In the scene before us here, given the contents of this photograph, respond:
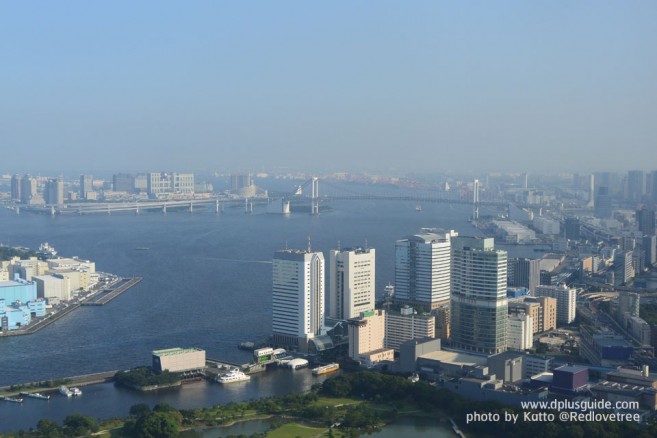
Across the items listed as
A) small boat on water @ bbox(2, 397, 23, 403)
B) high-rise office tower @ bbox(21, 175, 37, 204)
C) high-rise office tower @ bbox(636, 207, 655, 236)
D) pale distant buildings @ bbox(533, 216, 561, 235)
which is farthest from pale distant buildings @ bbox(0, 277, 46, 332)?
high-rise office tower @ bbox(21, 175, 37, 204)

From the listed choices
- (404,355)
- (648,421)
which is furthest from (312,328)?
(648,421)

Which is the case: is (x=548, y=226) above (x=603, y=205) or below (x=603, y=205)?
below

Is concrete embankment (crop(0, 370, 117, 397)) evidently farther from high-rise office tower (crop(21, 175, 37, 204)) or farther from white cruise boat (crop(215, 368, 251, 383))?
high-rise office tower (crop(21, 175, 37, 204))

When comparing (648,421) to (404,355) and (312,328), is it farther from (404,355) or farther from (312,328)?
(312,328)

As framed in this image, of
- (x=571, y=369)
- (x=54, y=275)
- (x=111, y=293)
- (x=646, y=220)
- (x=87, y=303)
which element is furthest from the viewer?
(x=646, y=220)

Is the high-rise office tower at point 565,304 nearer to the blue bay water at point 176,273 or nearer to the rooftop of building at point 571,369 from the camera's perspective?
the blue bay water at point 176,273

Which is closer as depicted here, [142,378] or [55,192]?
[142,378]

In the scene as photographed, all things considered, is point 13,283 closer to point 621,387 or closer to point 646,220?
point 621,387

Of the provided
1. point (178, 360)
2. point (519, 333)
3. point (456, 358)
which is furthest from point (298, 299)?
point (519, 333)
